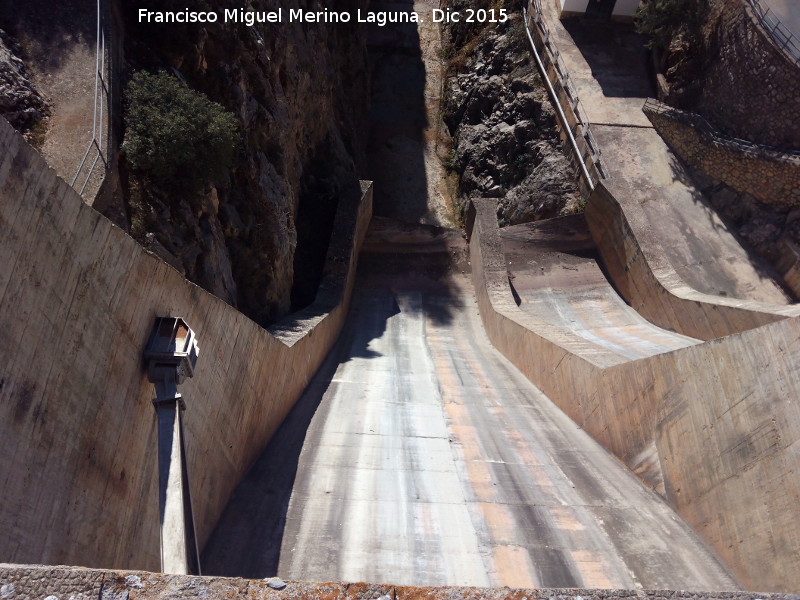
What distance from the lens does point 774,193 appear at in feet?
57.6

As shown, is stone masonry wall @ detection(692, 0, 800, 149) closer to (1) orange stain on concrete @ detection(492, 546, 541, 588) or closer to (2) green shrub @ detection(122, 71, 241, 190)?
(2) green shrub @ detection(122, 71, 241, 190)

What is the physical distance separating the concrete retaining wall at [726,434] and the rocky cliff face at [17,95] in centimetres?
1025

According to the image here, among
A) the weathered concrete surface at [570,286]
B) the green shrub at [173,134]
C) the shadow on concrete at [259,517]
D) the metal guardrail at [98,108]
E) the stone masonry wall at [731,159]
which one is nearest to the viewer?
the shadow on concrete at [259,517]

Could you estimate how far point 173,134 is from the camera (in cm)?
929

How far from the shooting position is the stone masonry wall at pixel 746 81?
1772cm

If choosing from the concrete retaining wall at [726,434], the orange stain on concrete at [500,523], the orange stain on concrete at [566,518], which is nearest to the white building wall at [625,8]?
the concrete retaining wall at [726,434]

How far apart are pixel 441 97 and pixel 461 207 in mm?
7797

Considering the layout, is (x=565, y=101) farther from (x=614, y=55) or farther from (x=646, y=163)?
(x=646, y=163)

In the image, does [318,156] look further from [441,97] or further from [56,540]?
[56,540]

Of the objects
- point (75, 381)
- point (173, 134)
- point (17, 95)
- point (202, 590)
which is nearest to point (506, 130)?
point (173, 134)

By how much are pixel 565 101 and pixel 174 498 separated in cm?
2131

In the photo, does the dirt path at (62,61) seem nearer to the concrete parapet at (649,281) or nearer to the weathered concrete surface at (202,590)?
the weathered concrete surface at (202,590)

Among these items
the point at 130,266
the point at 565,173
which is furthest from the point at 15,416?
the point at 565,173

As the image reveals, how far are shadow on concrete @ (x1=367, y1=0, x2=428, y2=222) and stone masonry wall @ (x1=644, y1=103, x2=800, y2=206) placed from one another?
10515mm
